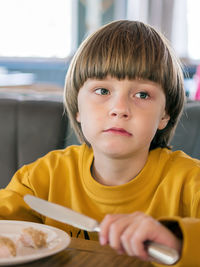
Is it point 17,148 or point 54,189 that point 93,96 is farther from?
point 17,148

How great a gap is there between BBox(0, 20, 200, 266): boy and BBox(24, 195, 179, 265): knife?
0.95ft

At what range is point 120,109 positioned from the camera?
101 cm

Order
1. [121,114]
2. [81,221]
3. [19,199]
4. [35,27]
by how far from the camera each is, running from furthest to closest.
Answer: [35,27] → [19,199] → [121,114] → [81,221]

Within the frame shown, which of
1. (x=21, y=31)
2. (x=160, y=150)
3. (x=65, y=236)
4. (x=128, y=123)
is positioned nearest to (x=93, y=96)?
(x=128, y=123)

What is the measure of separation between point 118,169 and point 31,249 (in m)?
0.43

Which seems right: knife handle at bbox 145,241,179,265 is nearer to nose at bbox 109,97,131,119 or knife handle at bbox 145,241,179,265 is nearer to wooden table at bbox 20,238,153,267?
wooden table at bbox 20,238,153,267

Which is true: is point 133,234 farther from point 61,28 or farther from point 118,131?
point 61,28

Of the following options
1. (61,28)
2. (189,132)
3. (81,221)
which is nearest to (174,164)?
(189,132)

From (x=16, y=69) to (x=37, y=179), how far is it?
457cm

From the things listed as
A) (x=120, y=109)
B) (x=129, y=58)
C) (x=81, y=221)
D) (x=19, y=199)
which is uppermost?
(x=129, y=58)

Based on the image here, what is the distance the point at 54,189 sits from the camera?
120 cm

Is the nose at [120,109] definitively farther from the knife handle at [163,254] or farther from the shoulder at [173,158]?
the knife handle at [163,254]

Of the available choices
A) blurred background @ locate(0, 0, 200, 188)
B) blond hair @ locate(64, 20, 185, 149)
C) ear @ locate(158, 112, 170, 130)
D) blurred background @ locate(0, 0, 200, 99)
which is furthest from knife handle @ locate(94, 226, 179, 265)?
blurred background @ locate(0, 0, 200, 99)

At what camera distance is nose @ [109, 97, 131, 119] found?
101 cm
